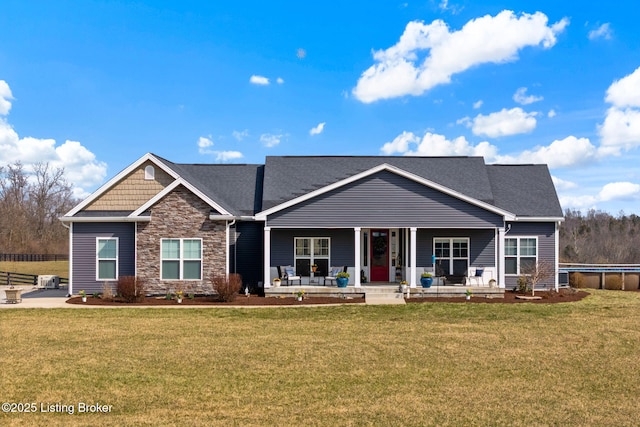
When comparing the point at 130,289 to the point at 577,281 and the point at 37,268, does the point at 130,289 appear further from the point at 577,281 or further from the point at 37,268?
the point at 37,268

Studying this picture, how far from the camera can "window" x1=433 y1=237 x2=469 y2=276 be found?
23125 mm

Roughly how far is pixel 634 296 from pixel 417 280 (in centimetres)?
913

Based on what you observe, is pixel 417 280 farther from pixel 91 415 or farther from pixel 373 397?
pixel 91 415

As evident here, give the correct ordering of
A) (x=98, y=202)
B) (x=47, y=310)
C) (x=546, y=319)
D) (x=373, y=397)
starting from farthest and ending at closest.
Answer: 1. (x=98, y=202)
2. (x=47, y=310)
3. (x=546, y=319)
4. (x=373, y=397)

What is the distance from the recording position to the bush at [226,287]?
20203 millimetres

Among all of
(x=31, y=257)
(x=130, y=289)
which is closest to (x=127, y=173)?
(x=130, y=289)

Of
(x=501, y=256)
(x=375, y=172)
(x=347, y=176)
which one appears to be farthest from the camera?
(x=347, y=176)

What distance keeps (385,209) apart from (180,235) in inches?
316

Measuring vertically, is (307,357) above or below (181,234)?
below

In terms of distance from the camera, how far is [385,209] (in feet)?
71.4

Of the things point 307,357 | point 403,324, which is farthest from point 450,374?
point 403,324

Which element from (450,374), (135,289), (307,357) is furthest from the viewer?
(135,289)

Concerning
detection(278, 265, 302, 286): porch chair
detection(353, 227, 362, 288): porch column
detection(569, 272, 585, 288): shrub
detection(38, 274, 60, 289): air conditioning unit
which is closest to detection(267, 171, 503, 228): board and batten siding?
detection(353, 227, 362, 288): porch column

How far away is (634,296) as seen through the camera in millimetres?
23125
